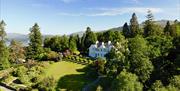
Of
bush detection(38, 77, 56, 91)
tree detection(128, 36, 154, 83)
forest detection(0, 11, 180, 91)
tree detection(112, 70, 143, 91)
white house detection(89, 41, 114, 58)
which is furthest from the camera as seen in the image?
white house detection(89, 41, 114, 58)

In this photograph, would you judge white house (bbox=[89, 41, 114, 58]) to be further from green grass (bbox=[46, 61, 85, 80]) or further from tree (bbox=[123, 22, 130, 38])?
green grass (bbox=[46, 61, 85, 80])

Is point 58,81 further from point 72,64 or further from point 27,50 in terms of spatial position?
point 27,50

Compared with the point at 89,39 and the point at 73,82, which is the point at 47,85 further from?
the point at 89,39

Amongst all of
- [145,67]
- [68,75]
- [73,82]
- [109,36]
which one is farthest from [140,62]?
[109,36]

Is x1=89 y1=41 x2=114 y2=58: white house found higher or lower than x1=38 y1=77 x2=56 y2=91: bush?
higher

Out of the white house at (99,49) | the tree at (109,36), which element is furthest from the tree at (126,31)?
the white house at (99,49)

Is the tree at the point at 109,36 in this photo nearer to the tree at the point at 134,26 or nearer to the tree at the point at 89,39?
the tree at the point at 89,39

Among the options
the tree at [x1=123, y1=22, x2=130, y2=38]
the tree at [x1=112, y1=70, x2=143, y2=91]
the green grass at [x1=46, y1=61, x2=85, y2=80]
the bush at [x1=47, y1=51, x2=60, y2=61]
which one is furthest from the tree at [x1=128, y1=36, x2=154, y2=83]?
the tree at [x1=123, y1=22, x2=130, y2=38]
